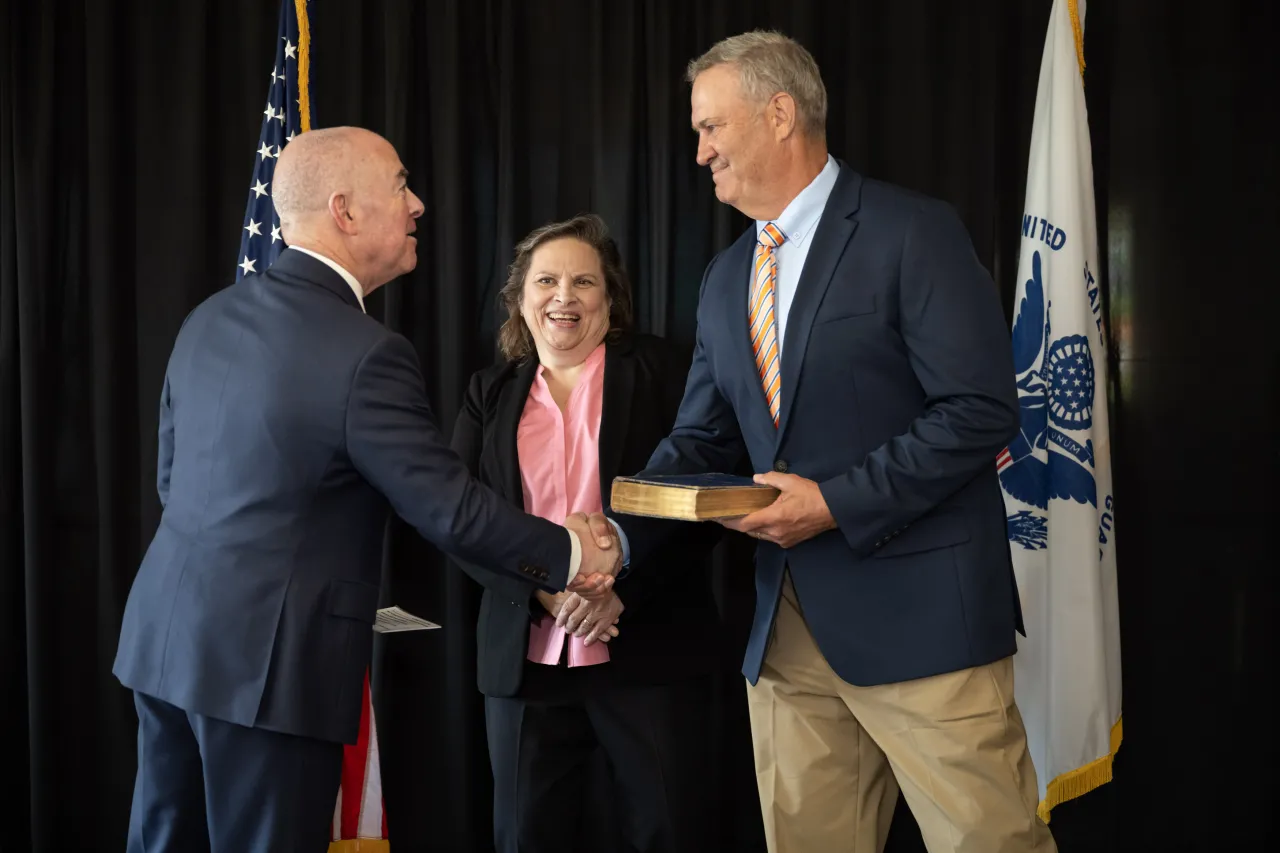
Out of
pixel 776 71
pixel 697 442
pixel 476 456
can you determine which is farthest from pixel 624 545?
pixel 776 71

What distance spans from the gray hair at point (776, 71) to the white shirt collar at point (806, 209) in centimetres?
10

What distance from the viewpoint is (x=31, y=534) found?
3365 millimetres

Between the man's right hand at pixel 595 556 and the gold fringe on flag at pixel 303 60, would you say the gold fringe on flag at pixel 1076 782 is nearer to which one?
the man's right hand at pixel 595 556

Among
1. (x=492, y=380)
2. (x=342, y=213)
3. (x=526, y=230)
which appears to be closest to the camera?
(x=342, y=213)

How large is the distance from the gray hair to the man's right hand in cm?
92

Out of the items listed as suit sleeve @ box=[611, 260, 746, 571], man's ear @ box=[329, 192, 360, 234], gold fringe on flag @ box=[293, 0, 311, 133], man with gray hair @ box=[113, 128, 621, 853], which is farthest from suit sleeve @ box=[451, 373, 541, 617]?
gold fringe on flag @ box=[293, 0, 311, 133]

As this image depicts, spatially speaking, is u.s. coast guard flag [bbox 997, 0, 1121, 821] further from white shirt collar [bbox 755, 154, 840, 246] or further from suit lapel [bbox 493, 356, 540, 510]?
suit lapel [bbox 493, 356, 540, 510]

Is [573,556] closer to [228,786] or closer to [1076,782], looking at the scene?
[228,786]

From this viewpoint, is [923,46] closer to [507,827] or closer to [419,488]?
[419,488]

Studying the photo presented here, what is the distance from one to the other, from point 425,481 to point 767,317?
2.29 feet

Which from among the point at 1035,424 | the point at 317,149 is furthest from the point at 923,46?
the point at 317,149

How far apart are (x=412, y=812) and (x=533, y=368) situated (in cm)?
157

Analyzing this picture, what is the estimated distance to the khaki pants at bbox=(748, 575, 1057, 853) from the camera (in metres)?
1.80

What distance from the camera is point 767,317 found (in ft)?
6.66
